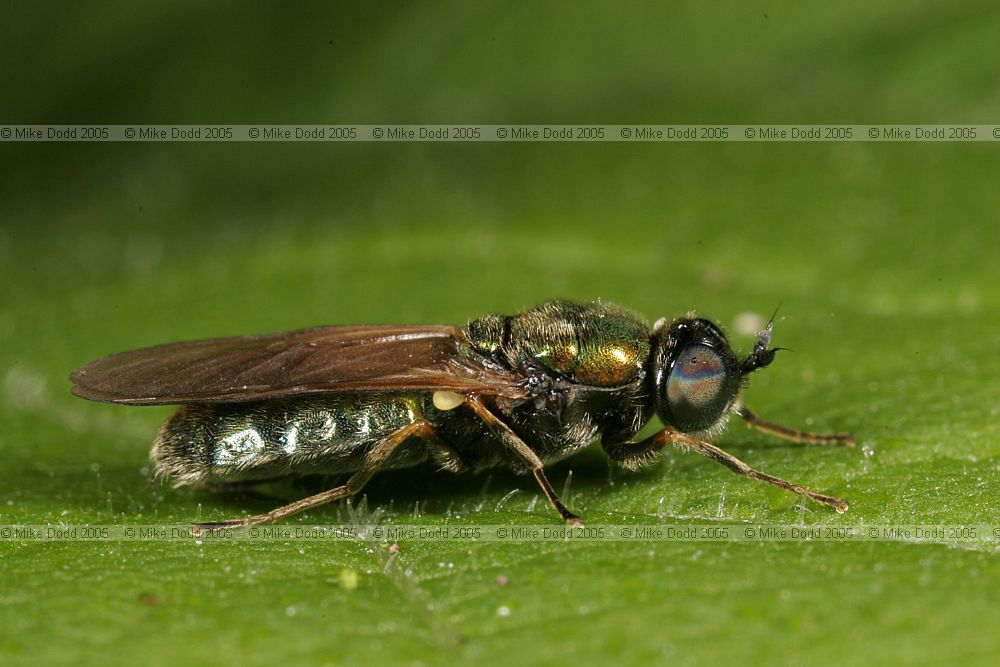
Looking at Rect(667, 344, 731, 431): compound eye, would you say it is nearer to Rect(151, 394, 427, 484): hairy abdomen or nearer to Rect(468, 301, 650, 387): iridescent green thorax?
Rect(468, 301, 650, 387): iridescent green thorax

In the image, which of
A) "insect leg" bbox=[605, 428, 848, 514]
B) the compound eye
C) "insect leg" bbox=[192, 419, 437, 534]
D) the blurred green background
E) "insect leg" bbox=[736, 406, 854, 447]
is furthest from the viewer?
"insect leg" bbox=[736, 406, 854, 447]

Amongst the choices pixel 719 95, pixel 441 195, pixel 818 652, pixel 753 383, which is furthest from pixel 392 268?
pixel 818 652

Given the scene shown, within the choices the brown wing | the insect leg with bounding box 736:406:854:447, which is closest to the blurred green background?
the insect leg with bounding box 736:406:854:447

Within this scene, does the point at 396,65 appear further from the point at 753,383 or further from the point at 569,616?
the point at 569,616

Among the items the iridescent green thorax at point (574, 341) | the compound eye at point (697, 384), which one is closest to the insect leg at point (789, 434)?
the compound eye at point (697, 384)

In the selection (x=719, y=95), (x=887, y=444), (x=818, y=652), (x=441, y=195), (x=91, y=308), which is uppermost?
(x=719, y=95)
